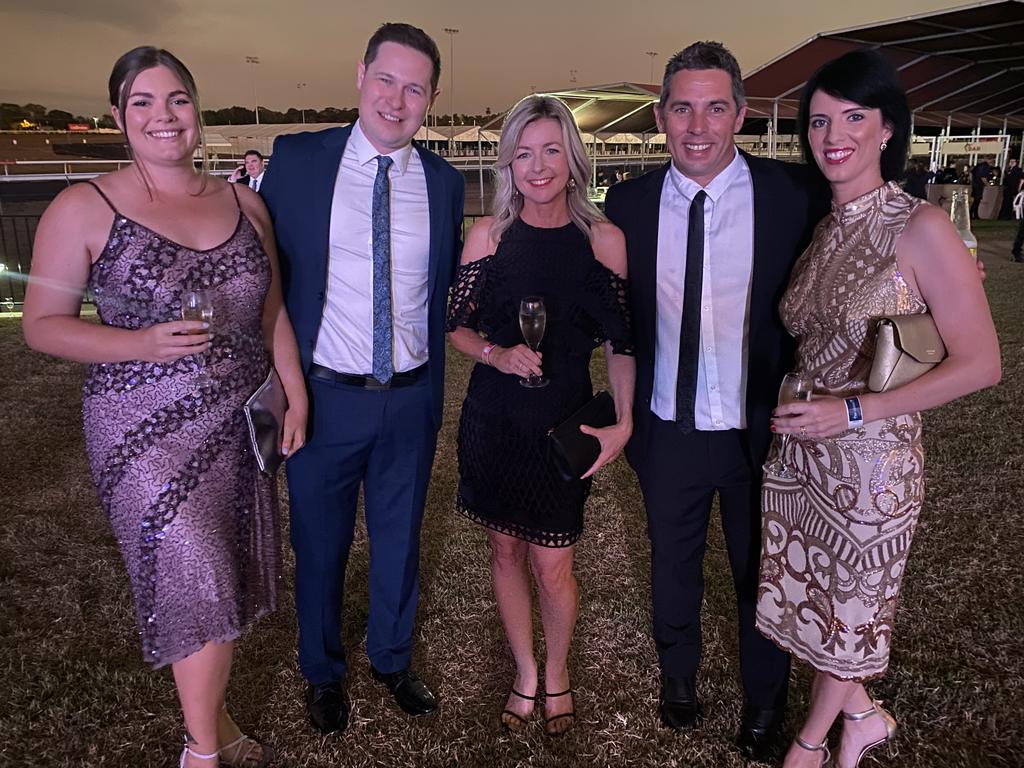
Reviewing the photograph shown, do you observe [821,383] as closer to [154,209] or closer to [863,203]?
[863,203]

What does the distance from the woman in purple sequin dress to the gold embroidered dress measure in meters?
1.78

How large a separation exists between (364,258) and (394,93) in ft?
1.97

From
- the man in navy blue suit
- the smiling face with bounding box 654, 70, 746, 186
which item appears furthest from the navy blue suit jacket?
the smiling face with bounding box 654, 70, 746, 186

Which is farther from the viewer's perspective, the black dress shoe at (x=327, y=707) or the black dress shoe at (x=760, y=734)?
the black dress shoe at (x=327, y=707)

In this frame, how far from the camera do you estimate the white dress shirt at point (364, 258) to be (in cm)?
275

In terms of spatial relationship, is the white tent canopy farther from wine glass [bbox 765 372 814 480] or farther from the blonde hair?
wine glass [bbox 765 372 814 480]

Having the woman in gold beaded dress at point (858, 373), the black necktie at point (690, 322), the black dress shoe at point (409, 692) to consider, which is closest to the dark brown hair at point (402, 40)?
the black necktie at point (690, 322)

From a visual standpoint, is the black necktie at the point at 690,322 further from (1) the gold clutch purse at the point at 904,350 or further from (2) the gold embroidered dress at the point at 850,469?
(1) the gold clutch purse at the point at 904,350

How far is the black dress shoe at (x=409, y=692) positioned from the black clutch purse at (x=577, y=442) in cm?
124

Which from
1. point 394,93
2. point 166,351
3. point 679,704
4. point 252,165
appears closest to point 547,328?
point 394,93

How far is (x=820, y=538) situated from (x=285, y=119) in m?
129

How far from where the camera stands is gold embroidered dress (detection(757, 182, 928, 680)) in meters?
2.17

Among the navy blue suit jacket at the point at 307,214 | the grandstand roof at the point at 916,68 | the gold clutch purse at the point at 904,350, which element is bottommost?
the gold clutch purse at the point at 904,350

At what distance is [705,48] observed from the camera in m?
2.53
